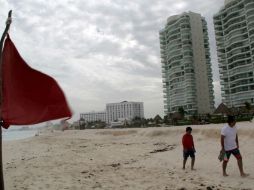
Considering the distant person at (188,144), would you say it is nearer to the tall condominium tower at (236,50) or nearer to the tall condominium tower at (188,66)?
the tall condominium tower at (236,50)

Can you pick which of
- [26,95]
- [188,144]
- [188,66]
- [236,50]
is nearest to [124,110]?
[188,66]

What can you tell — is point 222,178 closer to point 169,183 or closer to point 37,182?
point 169,183

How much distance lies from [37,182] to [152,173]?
11.3 ft

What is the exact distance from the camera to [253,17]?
3123 inches

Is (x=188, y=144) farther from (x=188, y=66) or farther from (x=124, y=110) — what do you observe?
(x=124, y=110)

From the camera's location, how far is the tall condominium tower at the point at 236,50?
79875 mm

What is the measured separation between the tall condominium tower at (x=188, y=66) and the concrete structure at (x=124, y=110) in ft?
237

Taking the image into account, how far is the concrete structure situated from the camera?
18600 centimetres

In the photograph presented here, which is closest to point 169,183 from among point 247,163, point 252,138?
point 247,163

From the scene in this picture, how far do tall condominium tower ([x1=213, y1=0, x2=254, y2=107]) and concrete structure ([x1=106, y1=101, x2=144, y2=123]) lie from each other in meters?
94.4

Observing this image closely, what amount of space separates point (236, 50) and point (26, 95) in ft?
279

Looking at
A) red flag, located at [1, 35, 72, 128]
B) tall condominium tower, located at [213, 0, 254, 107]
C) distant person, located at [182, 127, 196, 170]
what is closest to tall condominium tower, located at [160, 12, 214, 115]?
tall condominium tower, located at [213, 0, 254, 107]

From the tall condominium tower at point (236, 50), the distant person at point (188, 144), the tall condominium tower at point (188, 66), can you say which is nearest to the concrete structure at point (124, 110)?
the tall condominium tower at point (188, 66)

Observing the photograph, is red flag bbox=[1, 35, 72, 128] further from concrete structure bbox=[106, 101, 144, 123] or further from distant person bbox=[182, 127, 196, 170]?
concrete structure bbox=[106, 101, 144, 123]
